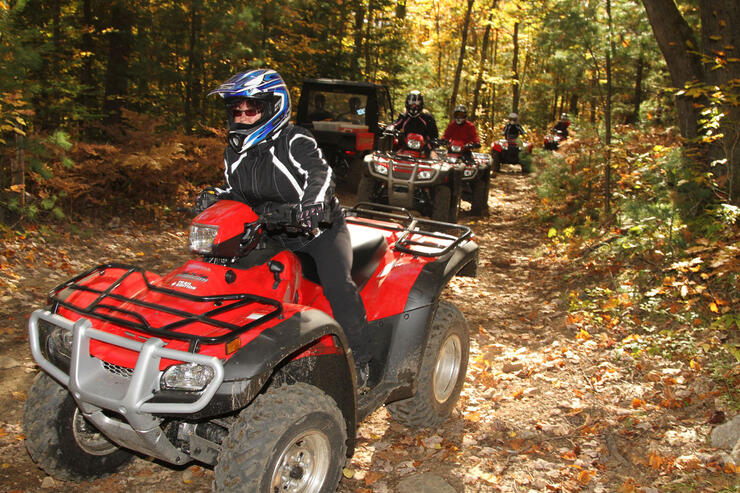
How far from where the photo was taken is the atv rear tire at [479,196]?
1227 cm

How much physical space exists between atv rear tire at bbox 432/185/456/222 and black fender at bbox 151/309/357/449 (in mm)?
7116

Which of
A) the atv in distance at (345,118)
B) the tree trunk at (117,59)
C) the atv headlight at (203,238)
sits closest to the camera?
the atv headlight at (203,238)

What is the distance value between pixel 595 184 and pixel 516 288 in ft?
12.6

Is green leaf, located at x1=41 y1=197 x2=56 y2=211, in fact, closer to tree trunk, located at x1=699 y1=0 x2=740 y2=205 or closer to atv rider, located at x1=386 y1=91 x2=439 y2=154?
atv rider, located at x1=386 y1=91 x2=439 y2=154

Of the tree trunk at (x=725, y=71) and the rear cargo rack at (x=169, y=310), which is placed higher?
the tree trunk at (x=725, y=71)

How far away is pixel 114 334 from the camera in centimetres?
263

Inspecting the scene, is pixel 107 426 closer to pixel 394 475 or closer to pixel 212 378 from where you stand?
pixel 212 378

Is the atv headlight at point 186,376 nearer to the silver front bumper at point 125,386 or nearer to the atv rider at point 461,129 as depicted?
the silver front bumper at point 125,386

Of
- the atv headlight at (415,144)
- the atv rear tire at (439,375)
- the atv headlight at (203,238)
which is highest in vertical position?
the atv headlight at (415,144)

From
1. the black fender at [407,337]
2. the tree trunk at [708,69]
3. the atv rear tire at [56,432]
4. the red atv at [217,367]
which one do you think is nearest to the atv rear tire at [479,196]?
the tree trunk at [708,69]

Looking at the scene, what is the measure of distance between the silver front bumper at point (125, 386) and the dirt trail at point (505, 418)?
973mm

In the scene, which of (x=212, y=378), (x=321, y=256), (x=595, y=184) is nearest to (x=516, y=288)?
(x=595, y=184)

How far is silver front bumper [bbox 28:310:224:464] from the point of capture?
2422 millimetres

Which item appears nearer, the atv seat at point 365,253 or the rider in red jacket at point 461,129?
the atv seat at point 365,253
